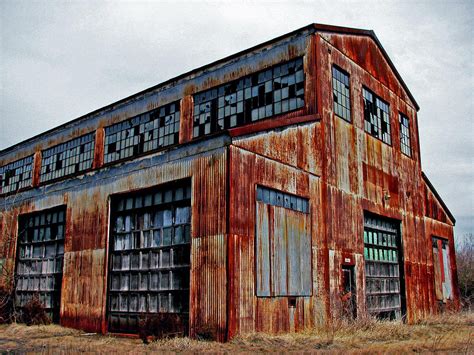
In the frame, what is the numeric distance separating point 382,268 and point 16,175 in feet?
81.5

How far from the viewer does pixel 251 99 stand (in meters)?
21.0

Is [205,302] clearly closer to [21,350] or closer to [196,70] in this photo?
[21,350]

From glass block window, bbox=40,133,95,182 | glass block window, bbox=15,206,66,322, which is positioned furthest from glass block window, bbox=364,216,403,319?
glass block window, bbox=40,133,95,182

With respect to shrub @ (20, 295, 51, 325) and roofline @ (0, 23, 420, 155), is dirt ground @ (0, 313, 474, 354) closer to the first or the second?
shrub @ (20, 295, 51, 325)

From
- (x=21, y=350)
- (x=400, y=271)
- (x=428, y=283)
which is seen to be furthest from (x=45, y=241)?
(x=428, y=283)

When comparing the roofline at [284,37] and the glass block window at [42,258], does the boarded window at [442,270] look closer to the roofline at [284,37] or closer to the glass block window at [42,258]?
the roofline at [284,37]

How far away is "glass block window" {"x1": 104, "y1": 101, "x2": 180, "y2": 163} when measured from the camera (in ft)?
80.2

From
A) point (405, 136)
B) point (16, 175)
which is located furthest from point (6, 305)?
point (405, 136)

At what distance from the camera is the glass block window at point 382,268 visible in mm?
20938

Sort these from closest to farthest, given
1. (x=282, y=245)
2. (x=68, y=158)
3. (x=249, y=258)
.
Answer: (x=249, y=258) < (x=282, y=245) < (x=68, y=158)

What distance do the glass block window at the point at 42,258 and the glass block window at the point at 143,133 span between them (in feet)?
16.9

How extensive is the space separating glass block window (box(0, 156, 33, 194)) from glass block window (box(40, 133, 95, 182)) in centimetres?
170

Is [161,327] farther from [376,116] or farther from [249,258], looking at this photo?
[376,116]

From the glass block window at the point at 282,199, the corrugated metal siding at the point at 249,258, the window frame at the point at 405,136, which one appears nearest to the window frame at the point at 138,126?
the glass block window at the point at 282,199
